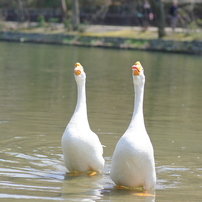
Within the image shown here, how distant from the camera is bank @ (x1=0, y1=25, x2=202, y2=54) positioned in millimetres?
36125

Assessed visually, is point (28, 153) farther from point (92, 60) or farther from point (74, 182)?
point (92, 60)

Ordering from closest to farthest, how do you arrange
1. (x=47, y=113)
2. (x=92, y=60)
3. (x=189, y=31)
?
(x=47, y=113) < (x=92, y=60) < (x=189, y=31)

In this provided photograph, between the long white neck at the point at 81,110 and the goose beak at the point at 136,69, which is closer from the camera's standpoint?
the goose beak at the point at 136,69

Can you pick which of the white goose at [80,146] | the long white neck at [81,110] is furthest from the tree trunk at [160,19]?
the white goose at [80,146]

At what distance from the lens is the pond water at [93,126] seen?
7160 millimetres

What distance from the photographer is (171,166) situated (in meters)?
8.55

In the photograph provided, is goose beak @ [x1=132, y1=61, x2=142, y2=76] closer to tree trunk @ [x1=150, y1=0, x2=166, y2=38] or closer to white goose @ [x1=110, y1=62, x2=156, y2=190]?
A: white goose @ [x1=110, y1=62, x2=156, y2=190]

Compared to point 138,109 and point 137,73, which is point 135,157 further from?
point 137,73

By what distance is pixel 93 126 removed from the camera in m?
11.3

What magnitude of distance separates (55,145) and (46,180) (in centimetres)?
221

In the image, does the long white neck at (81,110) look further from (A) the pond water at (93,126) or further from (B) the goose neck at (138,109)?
(B) the goose neck at (138,109)

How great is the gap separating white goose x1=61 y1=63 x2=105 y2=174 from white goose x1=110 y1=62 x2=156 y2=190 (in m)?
0.72

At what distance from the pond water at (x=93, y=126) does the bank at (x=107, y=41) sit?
12.7 metres

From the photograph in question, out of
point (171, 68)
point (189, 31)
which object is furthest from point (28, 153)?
point (189, 31)
